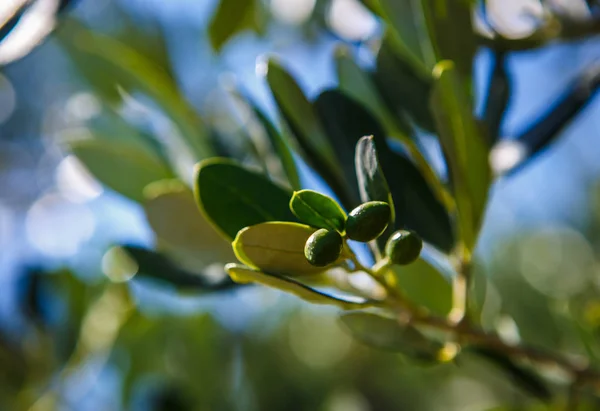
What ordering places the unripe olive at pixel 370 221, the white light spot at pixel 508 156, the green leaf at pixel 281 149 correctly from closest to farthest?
the unripe olive at pixel 370 221, the green leaf at pixel 281 149, the white light spot at pixel 508 156

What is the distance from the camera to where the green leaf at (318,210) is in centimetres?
37

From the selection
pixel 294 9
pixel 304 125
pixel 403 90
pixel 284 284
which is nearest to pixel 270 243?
pixel 284 284

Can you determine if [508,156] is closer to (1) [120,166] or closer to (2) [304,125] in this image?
(2) [304,125]

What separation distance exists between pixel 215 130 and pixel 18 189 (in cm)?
210

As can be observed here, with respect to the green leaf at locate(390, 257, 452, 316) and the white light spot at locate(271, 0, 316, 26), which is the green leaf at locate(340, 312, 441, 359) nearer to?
the green leaf at locate(390, 257, 452, 316)

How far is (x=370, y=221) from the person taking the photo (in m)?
0.35

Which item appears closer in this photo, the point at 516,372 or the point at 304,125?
the point at 304,125

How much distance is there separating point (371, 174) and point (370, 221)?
1.5 inches

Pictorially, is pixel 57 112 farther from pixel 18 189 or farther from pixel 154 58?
pixel 154 58

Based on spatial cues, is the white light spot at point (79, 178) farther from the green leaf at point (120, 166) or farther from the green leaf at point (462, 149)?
the green leaf at point (462, 149)

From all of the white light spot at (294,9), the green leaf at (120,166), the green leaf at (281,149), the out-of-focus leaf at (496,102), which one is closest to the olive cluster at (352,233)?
the green leaf at (281,149)

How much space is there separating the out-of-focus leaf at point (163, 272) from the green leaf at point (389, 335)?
101 millimetres

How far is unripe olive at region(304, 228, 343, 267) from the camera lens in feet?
1.18

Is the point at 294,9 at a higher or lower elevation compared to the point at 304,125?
lower
